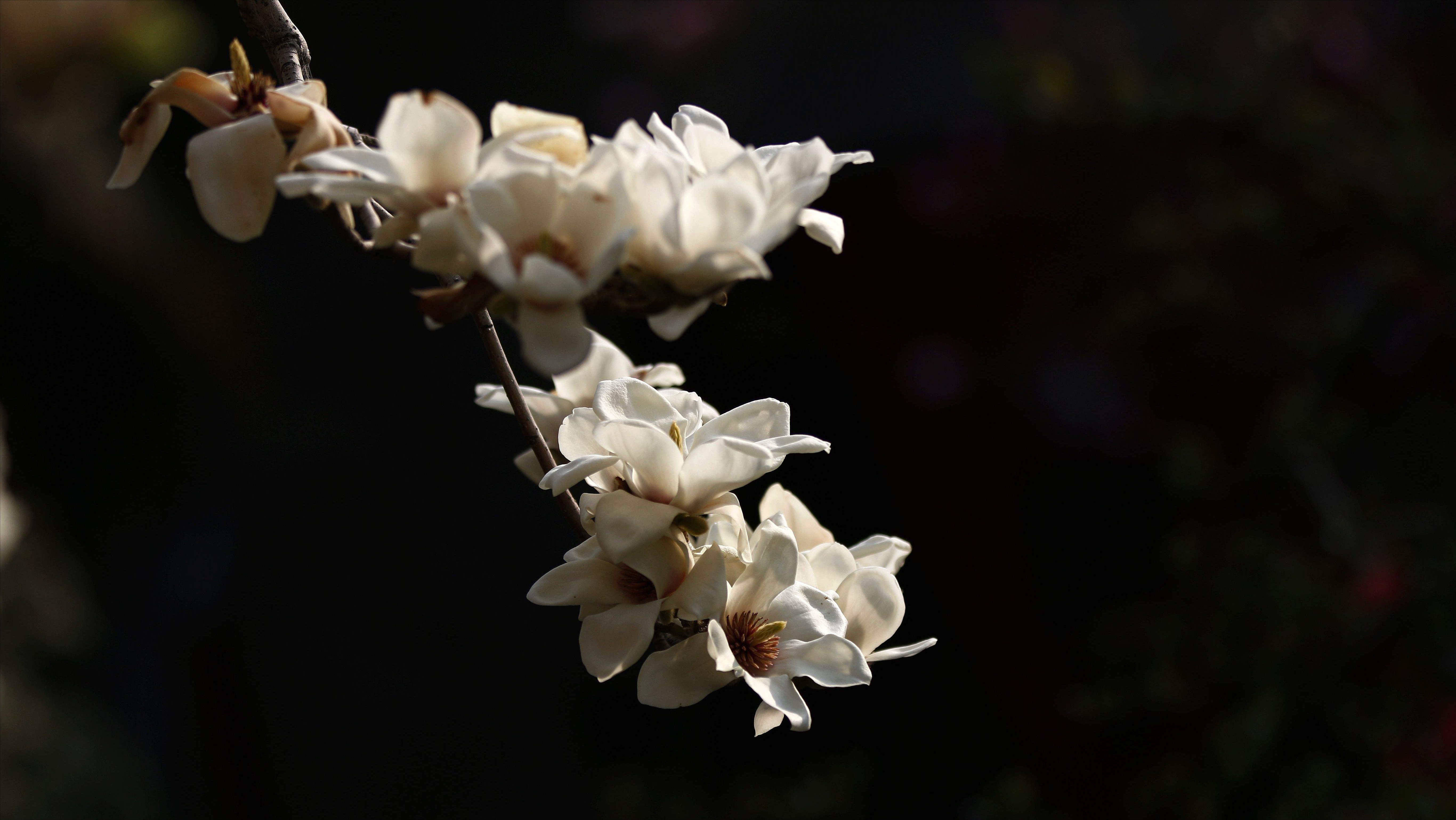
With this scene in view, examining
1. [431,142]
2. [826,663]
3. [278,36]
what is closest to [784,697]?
[826,663]

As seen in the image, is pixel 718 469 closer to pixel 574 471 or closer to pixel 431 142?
pixel 574 471

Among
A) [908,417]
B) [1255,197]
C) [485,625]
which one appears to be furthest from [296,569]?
[1255,197]

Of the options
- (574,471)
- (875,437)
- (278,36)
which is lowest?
(875,437)

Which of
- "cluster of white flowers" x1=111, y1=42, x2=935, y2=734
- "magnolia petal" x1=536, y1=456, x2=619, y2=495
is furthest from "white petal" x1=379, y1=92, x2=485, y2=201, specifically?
"magnolia petal" x1=536, y1=456, x2=619, y2=495

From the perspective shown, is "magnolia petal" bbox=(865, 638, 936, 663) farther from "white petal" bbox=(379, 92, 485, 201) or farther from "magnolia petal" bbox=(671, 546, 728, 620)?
"white petal" bbox=(379, 92, 485, 201)

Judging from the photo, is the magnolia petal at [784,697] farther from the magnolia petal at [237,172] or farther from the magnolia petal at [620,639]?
the magnolia petal at [237,172]

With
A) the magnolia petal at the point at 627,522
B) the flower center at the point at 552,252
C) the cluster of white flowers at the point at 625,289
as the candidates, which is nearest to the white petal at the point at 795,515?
the cluster of white flowers at the point at 625,289
